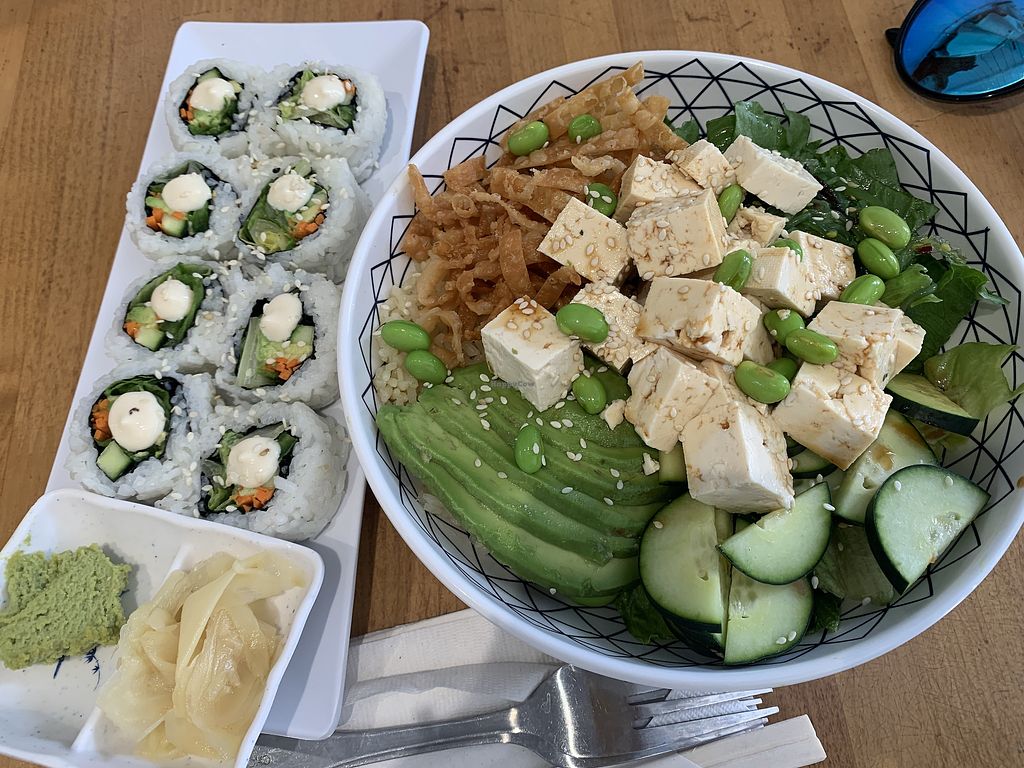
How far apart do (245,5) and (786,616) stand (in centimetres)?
324

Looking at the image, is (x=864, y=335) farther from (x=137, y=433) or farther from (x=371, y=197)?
(x=137, y=433)

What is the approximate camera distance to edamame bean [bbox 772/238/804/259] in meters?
1.58

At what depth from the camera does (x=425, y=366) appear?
5.43 ft

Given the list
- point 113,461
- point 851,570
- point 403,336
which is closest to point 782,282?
point 851,570

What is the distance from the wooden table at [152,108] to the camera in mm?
2205

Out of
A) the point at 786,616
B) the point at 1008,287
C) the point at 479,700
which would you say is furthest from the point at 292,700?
the point at 1008,287

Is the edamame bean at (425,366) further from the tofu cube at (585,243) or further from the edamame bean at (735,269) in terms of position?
the edamame bean at (735,269)

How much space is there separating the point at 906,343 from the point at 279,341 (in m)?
1.84

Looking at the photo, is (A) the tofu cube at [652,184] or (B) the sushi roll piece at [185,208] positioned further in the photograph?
(B) the sushi roll piece at [185,208]

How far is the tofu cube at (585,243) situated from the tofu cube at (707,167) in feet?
0.89

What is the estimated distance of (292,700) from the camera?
1743 mm

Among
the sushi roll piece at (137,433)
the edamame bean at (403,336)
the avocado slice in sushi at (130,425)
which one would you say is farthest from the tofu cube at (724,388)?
the avocado slice in sushi at (130,425)

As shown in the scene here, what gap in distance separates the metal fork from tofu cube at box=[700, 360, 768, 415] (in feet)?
2.61

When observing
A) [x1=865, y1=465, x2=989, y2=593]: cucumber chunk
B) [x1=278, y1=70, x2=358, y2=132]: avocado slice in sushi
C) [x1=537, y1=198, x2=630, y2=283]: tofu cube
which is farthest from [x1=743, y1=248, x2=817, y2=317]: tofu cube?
[x1=278, y1=70, x2=358, y2=132]: avocado slice in sushi
